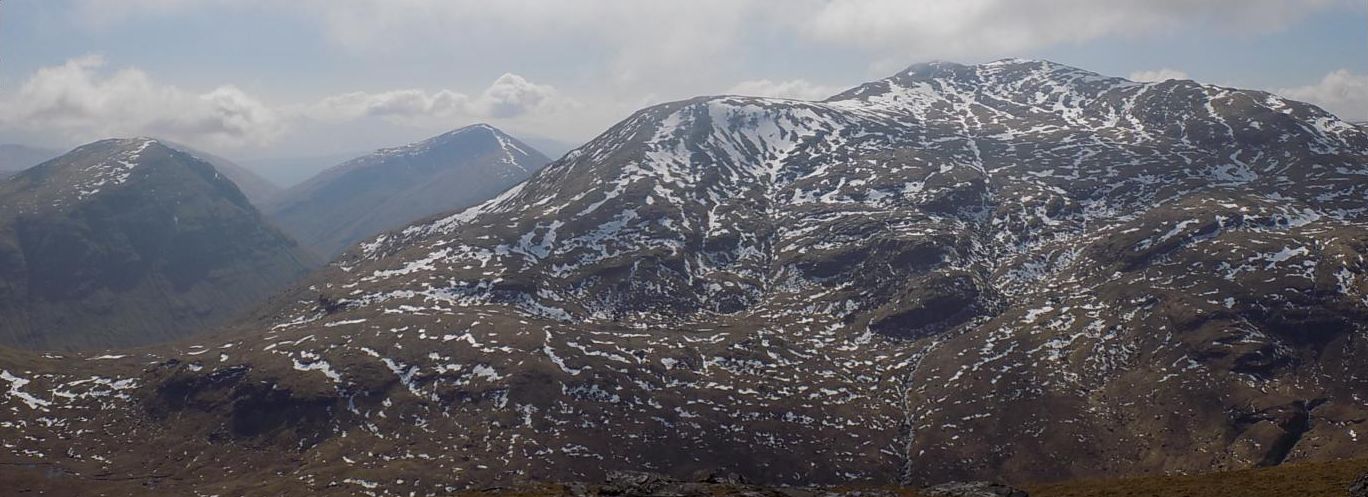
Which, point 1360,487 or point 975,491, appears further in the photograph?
point 975,491

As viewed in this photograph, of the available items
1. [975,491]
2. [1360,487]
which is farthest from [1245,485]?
[975,491]

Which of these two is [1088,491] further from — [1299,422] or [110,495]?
[110,495]

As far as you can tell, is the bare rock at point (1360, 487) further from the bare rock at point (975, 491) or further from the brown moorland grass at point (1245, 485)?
the bare rock at point (975, 491)

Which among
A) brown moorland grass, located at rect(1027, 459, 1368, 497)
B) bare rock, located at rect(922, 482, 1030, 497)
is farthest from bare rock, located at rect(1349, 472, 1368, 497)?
bare rock, located at rect(922, 482, 1030, 497)

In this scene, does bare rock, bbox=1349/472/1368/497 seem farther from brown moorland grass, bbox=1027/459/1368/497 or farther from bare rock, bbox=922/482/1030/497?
bare rock, bbox=922/482/1030/497

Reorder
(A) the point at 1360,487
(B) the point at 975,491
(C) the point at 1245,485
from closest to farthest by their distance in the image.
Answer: (A) the point at 1360,487, (C) the point at 1245,485, (B) the point at 975,491

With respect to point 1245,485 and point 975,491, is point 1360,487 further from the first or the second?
point 975,491

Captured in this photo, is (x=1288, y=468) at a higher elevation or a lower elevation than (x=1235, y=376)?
higher

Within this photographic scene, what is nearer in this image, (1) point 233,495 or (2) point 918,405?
(1) point 233,495

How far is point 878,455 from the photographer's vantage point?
567 ft

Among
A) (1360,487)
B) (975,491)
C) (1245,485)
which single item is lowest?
(975,491)

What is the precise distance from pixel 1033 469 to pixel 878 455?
3288 cm

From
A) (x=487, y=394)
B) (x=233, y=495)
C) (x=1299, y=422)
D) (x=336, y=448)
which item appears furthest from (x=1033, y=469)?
(x=233, y=495)

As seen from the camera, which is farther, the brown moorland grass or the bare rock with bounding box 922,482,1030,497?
the bare rock with bounding box 922,482,1030,497
